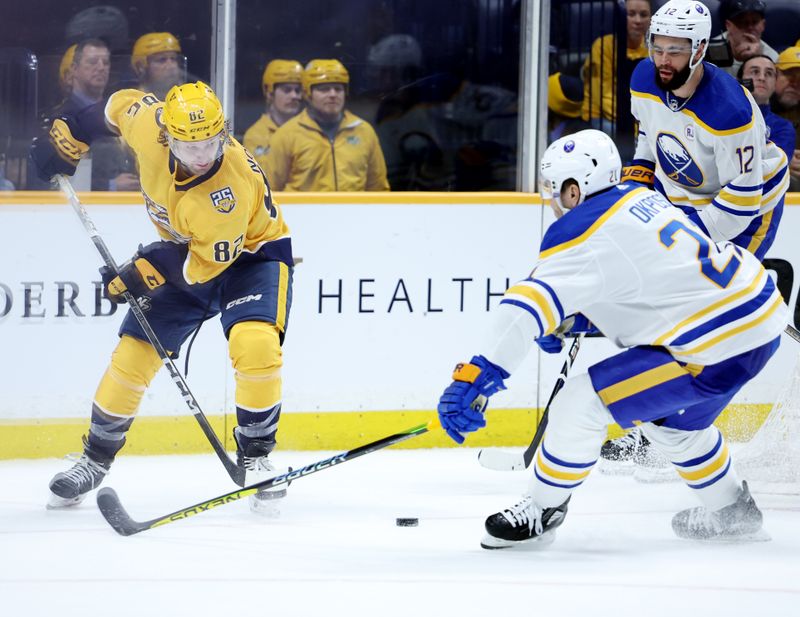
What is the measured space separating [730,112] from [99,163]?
1.95 meters

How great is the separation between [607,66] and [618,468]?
1406 mm

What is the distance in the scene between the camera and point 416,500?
12.4 ft

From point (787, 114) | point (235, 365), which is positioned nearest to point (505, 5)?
point (787, 114)

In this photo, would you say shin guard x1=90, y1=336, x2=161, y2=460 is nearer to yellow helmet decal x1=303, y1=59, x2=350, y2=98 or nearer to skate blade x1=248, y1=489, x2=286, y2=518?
skate blade x1=248, y1=489, x2=286, y2=518

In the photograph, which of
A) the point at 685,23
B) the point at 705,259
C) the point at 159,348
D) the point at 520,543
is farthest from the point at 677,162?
the point at 159,348

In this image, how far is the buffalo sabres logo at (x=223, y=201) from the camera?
3396 mm

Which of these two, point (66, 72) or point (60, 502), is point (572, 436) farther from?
point (66, 72)

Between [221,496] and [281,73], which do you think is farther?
[281,73]

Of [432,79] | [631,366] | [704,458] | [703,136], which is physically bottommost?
[704,458]

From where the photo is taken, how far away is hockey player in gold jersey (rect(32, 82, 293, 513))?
11.2ft

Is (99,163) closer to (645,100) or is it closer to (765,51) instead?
(645,100)

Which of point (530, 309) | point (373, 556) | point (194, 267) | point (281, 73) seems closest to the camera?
point (530, 309)

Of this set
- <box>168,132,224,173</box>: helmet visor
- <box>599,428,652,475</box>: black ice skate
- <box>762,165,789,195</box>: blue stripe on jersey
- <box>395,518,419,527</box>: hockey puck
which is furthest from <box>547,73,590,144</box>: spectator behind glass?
<box>395,518,419,527</box>: hockey puck

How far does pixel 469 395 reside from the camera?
113 inches
